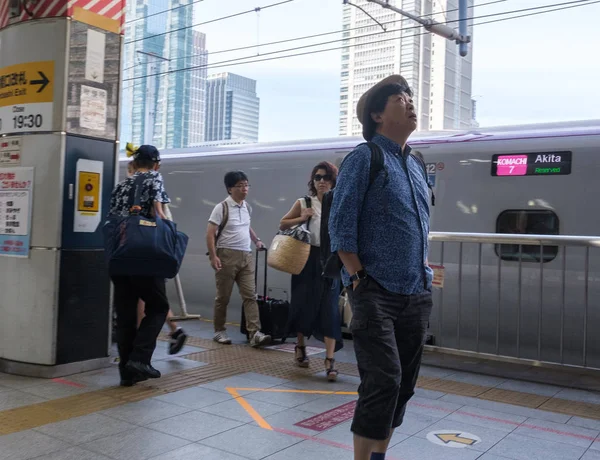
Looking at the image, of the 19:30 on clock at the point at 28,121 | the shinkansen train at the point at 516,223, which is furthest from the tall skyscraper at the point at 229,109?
the 19:30 on clock at the point at 28,121

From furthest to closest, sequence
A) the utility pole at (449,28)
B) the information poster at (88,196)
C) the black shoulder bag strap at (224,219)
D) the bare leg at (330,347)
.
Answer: the utility pole at (449,28) < the black shoulder bag strap at (224,219) < the bare leg at (330,347) < the information poster at (88,196)

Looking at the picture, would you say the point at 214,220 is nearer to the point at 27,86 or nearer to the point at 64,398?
the point at 27,86

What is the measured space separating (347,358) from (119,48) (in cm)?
360

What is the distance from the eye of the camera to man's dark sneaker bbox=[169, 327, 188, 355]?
19.5 ft

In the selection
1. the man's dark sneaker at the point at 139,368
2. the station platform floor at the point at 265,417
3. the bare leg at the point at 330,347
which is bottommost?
the station platform floor at the point at 265,417

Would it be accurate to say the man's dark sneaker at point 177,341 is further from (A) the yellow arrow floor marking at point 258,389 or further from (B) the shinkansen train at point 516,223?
(B) the shinkansen train at point 516,223

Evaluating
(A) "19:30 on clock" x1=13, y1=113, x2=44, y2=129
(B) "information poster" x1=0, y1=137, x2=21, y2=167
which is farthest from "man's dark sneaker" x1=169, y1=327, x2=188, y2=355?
(A) "19:30 on clock" x1=13, y1=113, x2=44, y2=129

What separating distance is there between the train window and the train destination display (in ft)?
1.31

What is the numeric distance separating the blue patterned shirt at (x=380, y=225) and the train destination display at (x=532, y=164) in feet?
13.7

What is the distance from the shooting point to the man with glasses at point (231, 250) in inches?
276

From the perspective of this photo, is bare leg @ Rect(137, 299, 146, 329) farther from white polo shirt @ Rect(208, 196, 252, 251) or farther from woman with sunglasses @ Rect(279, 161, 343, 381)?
white polo shirt @ Rect(208, 196, 252, 251)

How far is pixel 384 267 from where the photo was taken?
2787 mm

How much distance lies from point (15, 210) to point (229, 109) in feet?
177

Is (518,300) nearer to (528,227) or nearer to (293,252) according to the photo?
(528,227)
